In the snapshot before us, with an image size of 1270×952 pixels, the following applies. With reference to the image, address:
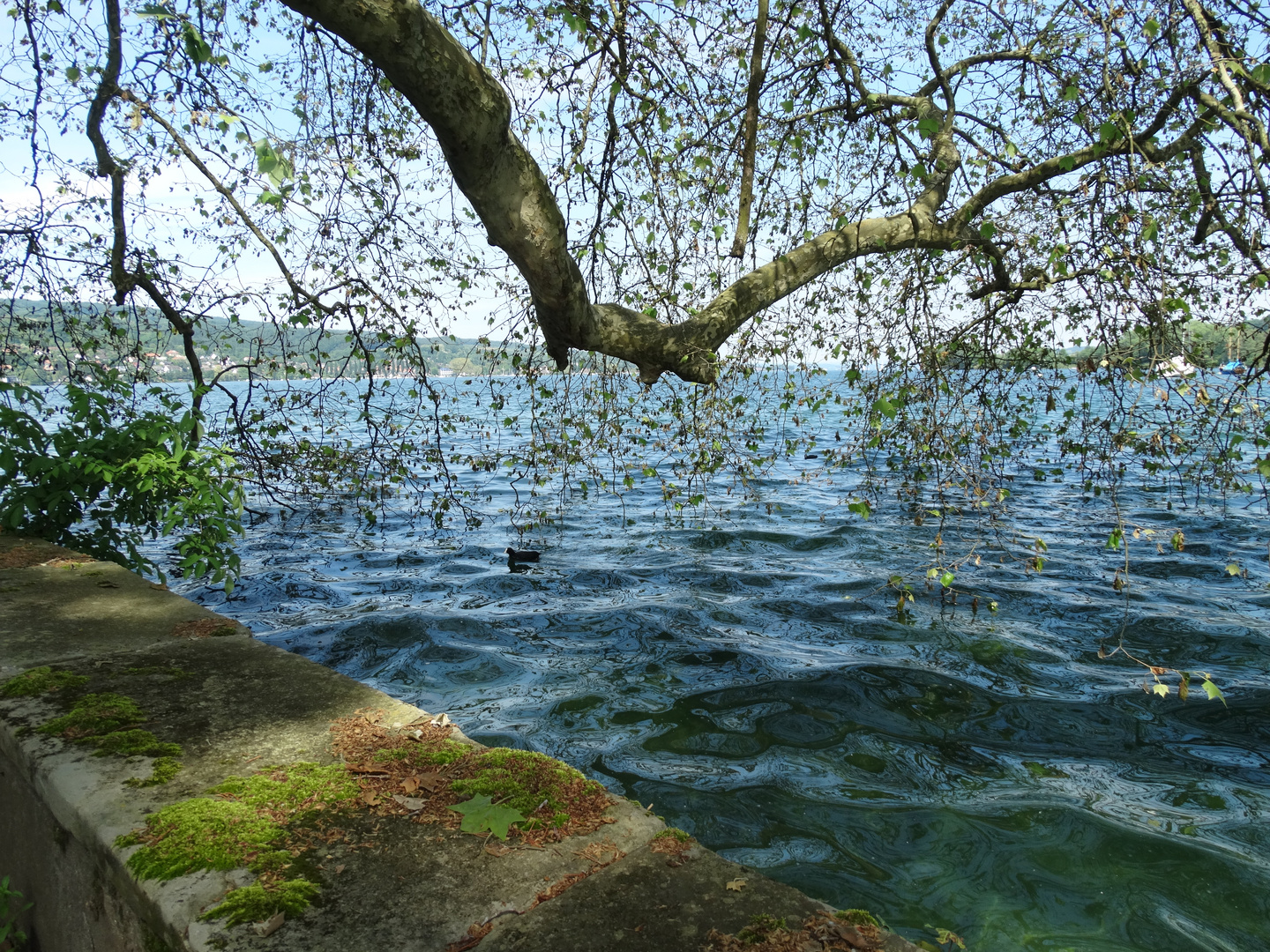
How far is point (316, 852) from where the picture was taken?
212 cm

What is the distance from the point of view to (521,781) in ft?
8.30

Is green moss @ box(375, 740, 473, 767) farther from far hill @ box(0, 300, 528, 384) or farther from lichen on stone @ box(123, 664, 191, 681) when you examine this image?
far hill @ box(0, 300, 528, 384)

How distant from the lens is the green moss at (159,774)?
239cm

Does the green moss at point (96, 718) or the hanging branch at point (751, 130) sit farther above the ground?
the hanging branch at point (751, 130)

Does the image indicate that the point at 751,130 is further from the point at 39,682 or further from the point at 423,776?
the point at 39,682

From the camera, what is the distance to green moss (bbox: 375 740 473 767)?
8.63 ft

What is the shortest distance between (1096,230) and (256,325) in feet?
26.5

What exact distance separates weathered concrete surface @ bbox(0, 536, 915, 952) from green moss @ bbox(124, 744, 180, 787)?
0.09ft

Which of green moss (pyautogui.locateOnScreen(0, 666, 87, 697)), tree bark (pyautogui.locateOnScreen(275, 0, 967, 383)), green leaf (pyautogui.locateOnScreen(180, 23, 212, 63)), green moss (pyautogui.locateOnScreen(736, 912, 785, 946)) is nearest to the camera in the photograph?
green moss (pyautogui.locateOnScreen(736, 912, 785, 946))

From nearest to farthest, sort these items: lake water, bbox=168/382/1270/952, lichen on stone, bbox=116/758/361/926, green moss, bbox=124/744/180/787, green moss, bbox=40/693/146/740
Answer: lichen on stone, bbox=116/758/361/926 → green moss, bbox=124/744/180/787 → green moss, bbox=40/693/146/740 → lake water, bbox=168/382/1270/952

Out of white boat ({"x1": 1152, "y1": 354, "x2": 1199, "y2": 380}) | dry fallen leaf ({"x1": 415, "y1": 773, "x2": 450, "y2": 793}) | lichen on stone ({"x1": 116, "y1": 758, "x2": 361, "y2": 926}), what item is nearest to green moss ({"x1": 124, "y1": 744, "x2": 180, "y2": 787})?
lichen on stone ({"x1": 116, "y1": 758, "x2": 361, "y2": 926})

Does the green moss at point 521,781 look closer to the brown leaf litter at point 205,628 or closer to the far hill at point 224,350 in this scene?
the brown leaf litter at point 205,628

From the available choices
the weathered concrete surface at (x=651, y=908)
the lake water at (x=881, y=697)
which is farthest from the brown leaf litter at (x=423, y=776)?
the lake water at (x=881, y=697)

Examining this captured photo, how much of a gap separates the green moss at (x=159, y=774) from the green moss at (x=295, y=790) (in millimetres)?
187
